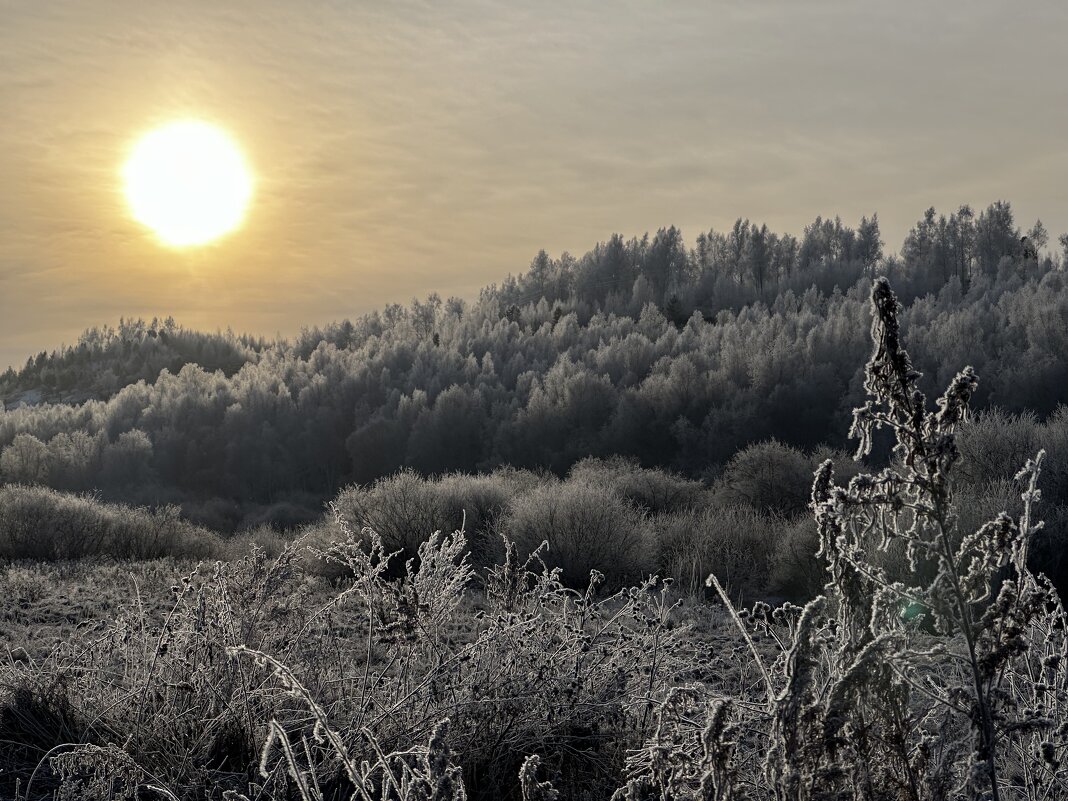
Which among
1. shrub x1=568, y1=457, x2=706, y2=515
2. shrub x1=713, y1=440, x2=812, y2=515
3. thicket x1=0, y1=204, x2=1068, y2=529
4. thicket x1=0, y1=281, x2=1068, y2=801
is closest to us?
thicket x1=0, y1=281, x2=1068, y2=801

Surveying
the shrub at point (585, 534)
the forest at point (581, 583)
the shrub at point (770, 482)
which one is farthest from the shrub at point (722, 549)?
the shrub at point (770, 482)

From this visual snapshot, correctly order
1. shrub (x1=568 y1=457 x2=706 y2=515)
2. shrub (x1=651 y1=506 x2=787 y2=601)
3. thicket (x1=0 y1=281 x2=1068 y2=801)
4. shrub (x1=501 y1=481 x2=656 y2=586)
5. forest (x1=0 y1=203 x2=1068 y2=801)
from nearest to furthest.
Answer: thicket (x1=0 y1=281 x2=1068 y2=801)
forest (x1=0 y1=203 x2=1068 y2=801)
shrub (x1=651 y1=506 x2=787 y2=601)
shrub (x1=501 y1=481 x2=656 y2=586)
shrub (x1=568 y1=457 x2=706 y2=515)

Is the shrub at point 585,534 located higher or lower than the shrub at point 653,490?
higher

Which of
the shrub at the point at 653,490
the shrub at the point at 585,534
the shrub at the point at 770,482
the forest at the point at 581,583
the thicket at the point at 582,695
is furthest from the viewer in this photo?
the shrub at the point at 653,490

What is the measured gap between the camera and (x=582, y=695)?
3.88 metres

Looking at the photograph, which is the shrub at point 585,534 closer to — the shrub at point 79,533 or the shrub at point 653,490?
the shrub at point 653,490

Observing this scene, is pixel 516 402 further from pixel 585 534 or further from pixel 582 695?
pixel 582 695

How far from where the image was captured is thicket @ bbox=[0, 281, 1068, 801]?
1.56 metres

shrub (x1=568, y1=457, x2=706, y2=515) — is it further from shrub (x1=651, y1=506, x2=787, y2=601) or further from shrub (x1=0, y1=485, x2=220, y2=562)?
shrub (x1=0, y1=485, x2=220, y2=562)

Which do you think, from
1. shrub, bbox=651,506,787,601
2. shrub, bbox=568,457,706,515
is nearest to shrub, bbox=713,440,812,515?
shrub, bbox=568,457,706,515

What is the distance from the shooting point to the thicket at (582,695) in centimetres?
156

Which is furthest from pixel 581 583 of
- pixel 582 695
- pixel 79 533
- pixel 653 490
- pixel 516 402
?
pixel 516 402

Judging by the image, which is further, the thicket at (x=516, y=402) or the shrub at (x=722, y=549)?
the thicket at (x=516, y=402)

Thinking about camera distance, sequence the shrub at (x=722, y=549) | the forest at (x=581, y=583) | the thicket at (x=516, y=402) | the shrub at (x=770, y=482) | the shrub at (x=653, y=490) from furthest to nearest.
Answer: the thicket at (x=516, y=402) → the shrub at (x=653, y=490) → the shrub at (x=770, y=482) → the shrub at (x=722, y=549) → the forest at (x=581, y=583)
